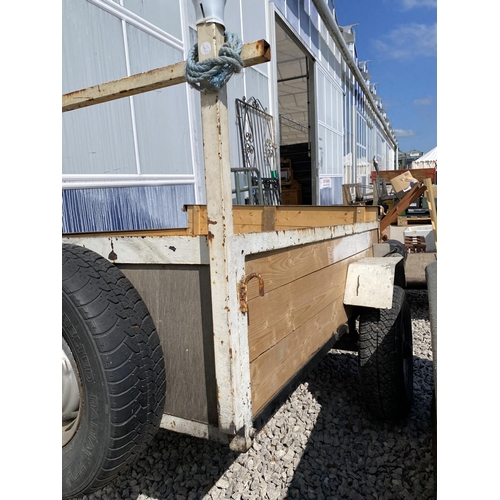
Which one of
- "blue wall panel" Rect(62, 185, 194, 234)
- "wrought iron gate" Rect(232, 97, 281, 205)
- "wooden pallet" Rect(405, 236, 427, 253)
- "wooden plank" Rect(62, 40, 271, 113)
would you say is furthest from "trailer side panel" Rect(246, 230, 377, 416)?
"wrought iron gate" Rect(232, 97, 281, 205)

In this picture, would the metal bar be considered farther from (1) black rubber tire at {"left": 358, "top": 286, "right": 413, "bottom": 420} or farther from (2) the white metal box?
(2) the white metal box

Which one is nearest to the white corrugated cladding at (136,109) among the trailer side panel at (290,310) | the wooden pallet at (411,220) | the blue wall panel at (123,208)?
the blue wall panel at (123,208)

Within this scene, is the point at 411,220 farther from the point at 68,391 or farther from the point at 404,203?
the point at 68,391

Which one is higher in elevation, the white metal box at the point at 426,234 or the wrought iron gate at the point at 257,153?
the wrought iron gate at the point at 257,153

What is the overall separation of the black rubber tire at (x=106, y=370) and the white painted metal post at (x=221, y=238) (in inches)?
10.6

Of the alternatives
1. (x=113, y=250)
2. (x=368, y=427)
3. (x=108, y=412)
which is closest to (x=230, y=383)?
(x=108, y=412)

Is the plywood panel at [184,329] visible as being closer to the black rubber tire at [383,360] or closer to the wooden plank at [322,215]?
the black rubber tire at [383,360]

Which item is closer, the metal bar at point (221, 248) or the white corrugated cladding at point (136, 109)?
the metal bar at point (221, 248)

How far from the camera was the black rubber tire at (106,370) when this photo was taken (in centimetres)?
125

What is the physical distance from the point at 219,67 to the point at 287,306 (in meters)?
0.93

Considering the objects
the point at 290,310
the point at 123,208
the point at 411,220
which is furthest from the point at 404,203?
the point at 290,310

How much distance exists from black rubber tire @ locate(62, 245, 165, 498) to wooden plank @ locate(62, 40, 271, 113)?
2.06 ft

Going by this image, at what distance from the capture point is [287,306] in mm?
1598

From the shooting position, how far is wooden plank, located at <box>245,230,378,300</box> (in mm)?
1364
